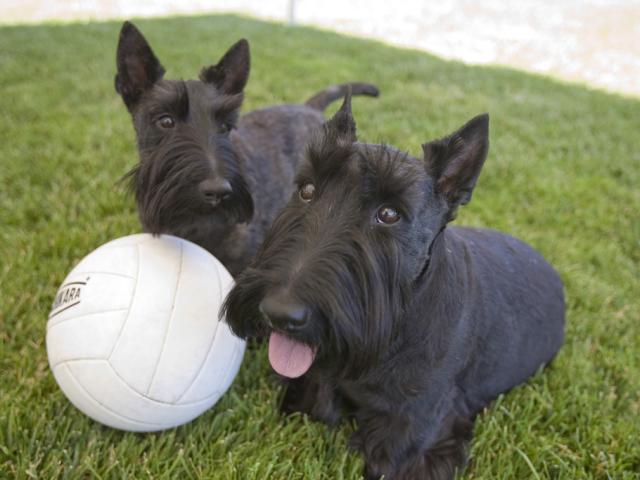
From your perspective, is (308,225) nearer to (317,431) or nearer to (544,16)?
(317,431)

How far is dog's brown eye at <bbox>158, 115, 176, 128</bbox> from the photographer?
3.40 m

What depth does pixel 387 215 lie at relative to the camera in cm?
218

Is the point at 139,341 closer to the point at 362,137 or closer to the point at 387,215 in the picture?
the point at 387,215

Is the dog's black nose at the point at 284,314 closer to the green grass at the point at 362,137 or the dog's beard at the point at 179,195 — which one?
the green grass at the point at 362,137

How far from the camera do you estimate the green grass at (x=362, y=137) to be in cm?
269

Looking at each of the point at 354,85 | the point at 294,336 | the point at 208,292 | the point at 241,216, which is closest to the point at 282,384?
the point at 208,292

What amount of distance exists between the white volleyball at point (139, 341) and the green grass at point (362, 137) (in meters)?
0.23

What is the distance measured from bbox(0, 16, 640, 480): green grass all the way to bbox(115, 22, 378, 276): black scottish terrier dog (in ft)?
2.78

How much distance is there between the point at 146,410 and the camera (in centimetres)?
251

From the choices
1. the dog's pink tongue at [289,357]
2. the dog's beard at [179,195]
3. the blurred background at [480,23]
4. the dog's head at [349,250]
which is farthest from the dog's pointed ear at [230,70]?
the blurred background at [480,23]

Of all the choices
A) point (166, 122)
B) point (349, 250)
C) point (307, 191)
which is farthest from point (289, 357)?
point (166, 122)

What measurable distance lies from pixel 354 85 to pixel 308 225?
334 cm

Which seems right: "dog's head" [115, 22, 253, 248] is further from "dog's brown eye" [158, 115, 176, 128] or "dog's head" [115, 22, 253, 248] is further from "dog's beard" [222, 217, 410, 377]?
"dog's beard" [222, 217, 410, 377]

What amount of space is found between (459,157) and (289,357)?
110 centimetres
